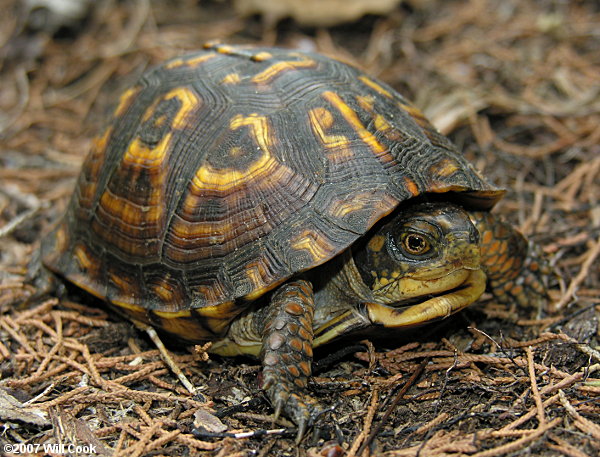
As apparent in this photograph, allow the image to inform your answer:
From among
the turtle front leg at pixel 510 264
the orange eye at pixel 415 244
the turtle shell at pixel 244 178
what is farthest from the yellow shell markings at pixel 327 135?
the turtle front leg at pixel 510 264

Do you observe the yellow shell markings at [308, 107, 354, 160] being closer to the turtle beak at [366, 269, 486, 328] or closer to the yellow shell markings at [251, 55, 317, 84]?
the yellow shell markings at [251, 55, 317, 84]

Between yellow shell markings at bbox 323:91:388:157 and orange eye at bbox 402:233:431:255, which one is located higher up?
yellow shell markings at bbox 323:91:388:157

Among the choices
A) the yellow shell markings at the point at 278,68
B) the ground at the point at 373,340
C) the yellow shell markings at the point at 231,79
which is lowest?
the ground at the point at 373,340

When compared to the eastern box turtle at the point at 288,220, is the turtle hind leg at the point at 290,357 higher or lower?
lower

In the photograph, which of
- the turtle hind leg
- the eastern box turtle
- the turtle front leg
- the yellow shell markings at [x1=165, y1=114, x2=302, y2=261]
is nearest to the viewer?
the turtle hind leg

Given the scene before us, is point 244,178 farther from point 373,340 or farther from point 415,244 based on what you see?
point 373,340

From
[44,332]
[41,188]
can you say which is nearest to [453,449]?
[44,332]

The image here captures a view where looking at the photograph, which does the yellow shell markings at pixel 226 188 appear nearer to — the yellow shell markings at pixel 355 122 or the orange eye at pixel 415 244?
the yellow shell markings at pixel 355 122

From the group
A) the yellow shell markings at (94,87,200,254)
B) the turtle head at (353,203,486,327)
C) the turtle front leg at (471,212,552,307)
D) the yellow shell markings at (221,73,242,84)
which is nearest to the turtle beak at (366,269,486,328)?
the turtle head at (353,203,486,327)
